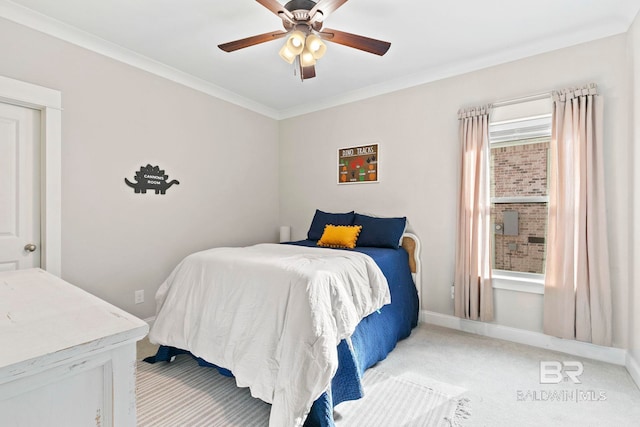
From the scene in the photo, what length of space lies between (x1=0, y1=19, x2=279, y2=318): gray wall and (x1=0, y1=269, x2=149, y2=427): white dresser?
2.06 m

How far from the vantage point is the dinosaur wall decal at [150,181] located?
A: 2.86 meters

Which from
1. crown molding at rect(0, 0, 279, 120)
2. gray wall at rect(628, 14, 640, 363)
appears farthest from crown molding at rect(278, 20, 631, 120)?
crown molding at rect(0, 0, 279, 120)

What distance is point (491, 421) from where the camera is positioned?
1688 millimetres

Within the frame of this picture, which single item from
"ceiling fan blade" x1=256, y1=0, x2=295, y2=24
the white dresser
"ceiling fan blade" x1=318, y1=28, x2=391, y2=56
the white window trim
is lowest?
A: the white dresser

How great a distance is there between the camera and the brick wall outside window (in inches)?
108

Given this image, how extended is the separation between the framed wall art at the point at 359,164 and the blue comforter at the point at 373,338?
902 millimetres

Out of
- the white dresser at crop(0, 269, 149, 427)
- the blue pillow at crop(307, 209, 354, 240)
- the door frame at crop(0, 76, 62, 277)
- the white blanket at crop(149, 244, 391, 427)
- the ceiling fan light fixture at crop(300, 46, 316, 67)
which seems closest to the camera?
the white dresser at crop(0, 269, 149, 427)

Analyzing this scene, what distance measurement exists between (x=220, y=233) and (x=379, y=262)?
6.44 feet

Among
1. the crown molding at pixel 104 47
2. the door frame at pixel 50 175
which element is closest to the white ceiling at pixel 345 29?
the crown molding at pixel 104 47

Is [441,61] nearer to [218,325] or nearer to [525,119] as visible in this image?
[525,119]

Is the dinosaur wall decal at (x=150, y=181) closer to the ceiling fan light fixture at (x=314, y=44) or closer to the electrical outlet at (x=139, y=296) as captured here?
the electrical outlet at (x=139, y=296)

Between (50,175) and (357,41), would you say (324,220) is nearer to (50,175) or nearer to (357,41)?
(357,41)

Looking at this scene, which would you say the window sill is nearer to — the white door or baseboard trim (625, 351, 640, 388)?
baseboard trim (625, 351, 640, 388)

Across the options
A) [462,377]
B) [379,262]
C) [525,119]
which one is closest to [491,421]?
[462,377]
